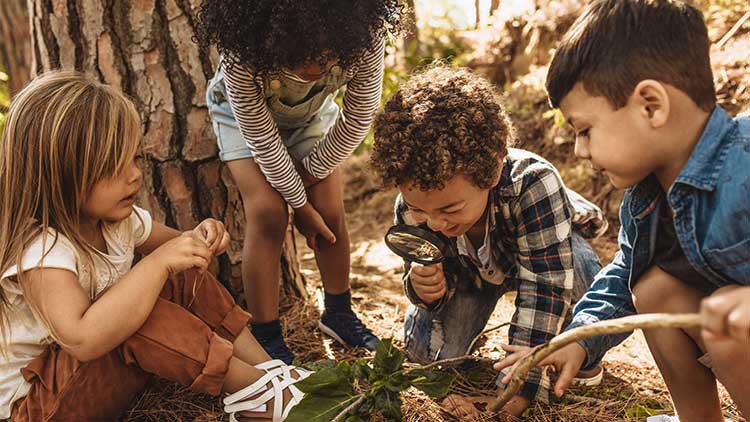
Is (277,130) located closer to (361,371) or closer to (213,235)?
(213,235)

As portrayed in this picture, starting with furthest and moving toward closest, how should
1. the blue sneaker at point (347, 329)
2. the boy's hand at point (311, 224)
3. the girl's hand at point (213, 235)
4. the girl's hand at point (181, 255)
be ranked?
the blue sneaker at point (347, 329), the boy's hand at point (311, 224), the girl's hand at point (213, 235), the girl's hand at point (181, 255)

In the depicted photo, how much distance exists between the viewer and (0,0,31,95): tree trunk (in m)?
5.23

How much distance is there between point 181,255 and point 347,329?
923 millimetres

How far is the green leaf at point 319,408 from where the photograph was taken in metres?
1.79

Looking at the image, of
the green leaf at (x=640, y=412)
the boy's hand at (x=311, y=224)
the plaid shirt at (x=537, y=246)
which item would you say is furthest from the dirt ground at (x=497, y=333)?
the boy's hand at (x=311, y=224)

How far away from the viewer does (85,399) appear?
183 cm

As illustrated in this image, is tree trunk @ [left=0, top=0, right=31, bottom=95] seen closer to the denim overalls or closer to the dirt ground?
the dirt ground

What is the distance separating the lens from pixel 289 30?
202cm

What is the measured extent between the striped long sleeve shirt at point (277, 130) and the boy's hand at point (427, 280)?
501 mm

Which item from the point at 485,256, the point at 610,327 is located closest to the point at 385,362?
the point at 485,256

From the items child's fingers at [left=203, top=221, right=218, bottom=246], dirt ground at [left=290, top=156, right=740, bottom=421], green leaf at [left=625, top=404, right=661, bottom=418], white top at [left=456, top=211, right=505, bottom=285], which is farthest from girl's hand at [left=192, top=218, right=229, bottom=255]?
green leaf at [left=625, top=404, right=661, bottom=418]

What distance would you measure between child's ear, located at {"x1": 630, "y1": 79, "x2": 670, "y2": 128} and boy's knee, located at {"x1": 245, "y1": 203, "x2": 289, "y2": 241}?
136 centimetres

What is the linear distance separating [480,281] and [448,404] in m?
0.57

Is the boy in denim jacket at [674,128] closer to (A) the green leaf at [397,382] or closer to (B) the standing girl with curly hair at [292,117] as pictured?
(A) the green leaf at [397,382]
